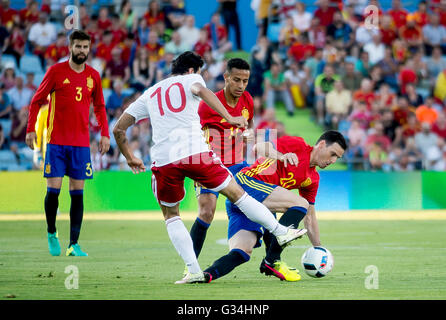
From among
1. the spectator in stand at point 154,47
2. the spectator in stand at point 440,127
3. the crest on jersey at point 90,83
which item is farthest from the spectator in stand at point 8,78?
the crest on jersey at point 90,83

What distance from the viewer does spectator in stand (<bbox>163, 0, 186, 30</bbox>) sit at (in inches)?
883

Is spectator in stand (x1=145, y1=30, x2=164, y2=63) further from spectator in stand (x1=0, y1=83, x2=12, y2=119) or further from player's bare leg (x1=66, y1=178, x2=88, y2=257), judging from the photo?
player's bare leg (x1=66, y1=178, x2=88, y2=257)

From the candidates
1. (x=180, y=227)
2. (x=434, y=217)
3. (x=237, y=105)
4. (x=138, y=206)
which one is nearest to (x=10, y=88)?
(x=138, y=206)

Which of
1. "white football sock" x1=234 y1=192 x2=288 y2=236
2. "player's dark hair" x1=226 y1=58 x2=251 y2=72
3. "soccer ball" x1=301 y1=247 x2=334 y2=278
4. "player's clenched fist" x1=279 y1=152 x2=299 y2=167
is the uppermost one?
"player's dark hair" x1=226 y1=58 x2=251 y2=72

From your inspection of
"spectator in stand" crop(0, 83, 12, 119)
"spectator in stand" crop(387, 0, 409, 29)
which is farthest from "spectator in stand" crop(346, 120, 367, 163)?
"spectator in stand" crop(0, 83, 12, 119)

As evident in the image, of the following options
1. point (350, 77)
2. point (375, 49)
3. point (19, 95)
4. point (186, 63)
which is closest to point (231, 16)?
point (350, 77)

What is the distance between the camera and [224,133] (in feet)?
28.7

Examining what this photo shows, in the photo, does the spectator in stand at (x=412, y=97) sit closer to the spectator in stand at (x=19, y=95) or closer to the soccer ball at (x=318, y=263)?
the spectator in stand at (x=19, y=95)

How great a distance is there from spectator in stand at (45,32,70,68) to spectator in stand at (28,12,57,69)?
1.78 feet

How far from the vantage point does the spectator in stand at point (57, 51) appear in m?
21.8

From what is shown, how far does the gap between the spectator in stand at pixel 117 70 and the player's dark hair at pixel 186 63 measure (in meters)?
14.2

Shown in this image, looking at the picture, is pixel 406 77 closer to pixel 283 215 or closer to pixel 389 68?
pixel 389 68

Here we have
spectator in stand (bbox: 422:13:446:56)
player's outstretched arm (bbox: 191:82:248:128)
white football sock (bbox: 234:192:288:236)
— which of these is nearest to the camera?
player's outstretched arm (bbox: 191:82:248:128)

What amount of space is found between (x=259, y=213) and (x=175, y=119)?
1.10m
